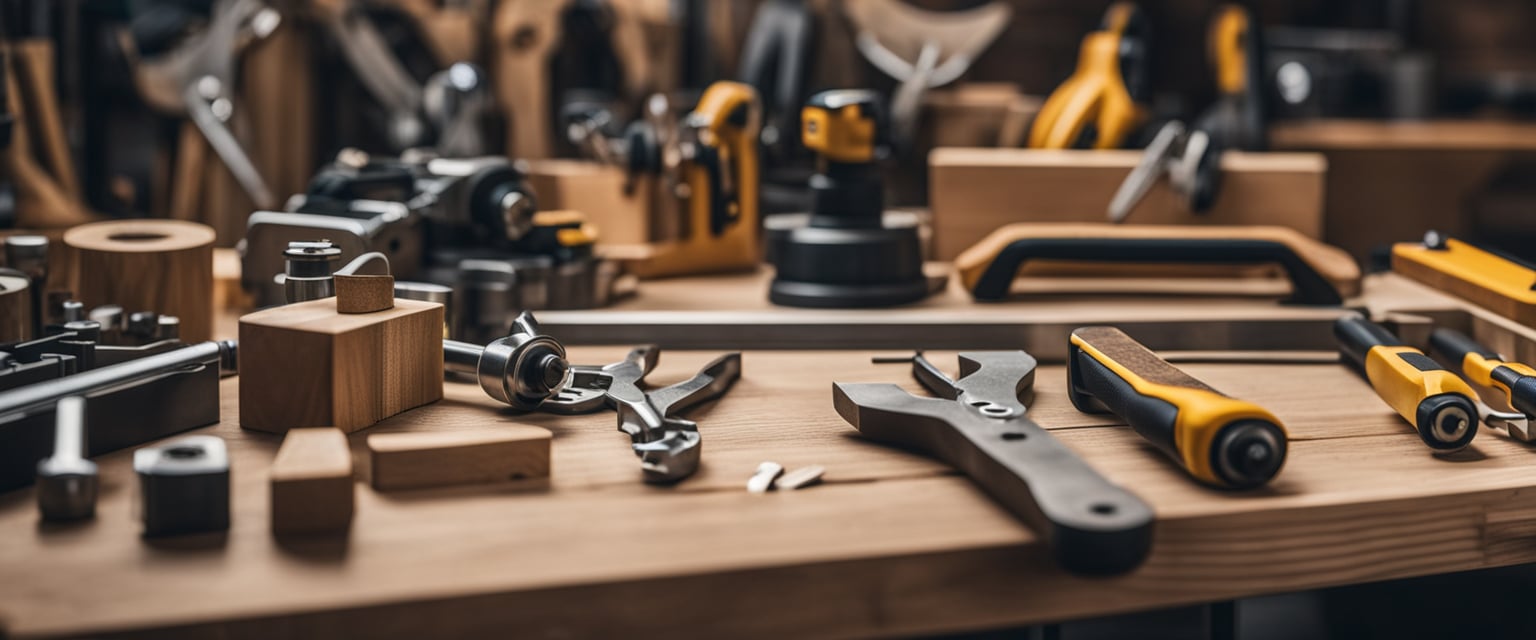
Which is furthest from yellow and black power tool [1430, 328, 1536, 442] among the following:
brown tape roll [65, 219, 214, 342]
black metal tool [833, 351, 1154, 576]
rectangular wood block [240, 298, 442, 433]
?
brown tape roll [65, 219, 214, 342]

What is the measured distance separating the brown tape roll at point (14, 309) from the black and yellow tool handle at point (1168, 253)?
0.77 meters

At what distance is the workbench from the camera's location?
55 centimetres

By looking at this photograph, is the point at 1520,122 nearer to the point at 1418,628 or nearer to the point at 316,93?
the point at 1418,628

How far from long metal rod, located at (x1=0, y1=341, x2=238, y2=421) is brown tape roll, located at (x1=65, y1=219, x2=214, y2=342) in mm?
174

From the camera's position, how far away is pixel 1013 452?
673 millimetres

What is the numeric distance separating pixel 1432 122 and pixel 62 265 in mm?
1918

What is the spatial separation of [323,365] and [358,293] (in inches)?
2.5

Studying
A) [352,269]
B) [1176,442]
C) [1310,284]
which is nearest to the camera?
[1176,442]

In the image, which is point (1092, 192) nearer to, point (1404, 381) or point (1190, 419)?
point (1404, 381)

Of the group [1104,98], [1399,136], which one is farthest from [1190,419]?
[1399,136]

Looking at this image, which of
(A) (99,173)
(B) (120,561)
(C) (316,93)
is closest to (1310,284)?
(B) (120,561)

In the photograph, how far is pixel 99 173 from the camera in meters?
1.58

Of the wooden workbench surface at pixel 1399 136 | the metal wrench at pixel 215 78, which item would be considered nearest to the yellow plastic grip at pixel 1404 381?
the wooden workbench surface at pixel 1399 136

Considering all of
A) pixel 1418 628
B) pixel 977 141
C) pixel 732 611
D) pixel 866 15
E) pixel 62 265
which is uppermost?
pixel 866 15
